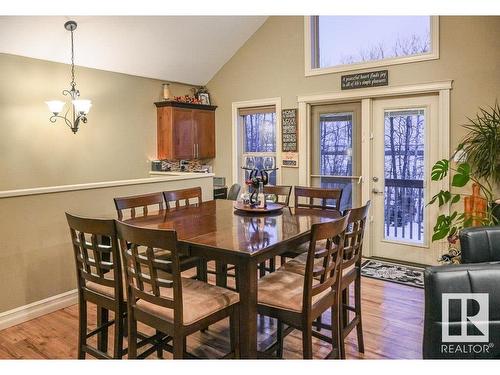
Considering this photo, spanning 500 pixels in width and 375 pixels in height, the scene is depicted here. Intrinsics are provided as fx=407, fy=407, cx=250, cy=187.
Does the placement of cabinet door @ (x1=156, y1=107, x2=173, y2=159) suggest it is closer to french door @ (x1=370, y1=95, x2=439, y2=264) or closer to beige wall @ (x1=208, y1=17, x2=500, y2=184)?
beige wall @ (x1=208, y1=17, x2=500, y2=184)

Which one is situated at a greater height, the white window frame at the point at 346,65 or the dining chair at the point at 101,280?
the white window frame at the point at 346,65

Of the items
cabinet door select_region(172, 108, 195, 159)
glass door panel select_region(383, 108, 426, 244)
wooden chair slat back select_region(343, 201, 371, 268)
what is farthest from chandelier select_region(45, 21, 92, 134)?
glass door panel select_region(383, 108, 426, 244)

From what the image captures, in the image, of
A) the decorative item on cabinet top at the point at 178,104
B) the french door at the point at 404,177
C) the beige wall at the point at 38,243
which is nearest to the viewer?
the beige wall at the point at 38,243

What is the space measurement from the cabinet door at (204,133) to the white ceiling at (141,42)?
1.78ft

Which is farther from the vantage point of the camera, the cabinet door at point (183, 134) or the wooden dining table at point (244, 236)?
the cabinet door at point (183, 134)

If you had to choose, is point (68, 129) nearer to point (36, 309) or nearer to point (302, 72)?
point (36, 309)

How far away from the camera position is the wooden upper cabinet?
5715mm

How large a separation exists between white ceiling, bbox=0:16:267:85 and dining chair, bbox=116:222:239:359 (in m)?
3.06

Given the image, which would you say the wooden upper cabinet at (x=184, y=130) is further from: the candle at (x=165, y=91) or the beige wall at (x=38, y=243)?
the beige wall at (x=38, y=243)

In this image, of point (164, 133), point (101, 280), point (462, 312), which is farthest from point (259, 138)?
point (462, 312)

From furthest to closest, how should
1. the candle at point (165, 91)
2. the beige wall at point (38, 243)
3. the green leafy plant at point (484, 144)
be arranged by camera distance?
the candle at point (165, 91) < the green leafy plant at point (484, 144) < the beige wall at point (38, 243)

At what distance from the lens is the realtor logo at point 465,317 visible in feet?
4.92

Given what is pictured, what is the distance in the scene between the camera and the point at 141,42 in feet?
15.9

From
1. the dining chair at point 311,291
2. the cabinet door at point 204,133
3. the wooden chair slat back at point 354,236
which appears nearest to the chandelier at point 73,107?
the cabinet door at point 204,133
